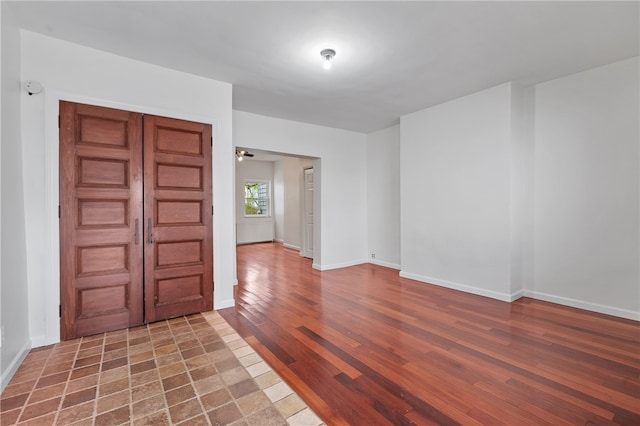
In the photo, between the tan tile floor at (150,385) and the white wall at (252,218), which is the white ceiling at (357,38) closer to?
the tan tile floor at (150,385)

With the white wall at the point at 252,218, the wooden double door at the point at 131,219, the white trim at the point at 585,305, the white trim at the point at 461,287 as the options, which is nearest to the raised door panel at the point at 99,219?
→ the wooden double door at the point at 131,219

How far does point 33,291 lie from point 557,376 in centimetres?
448

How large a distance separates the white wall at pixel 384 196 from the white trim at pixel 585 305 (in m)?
2.32

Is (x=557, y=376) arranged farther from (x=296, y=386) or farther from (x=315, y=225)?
(x=315, y=225)

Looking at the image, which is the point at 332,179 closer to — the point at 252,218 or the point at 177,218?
the point at 177,218

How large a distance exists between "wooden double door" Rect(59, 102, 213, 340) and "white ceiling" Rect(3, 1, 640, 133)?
755mm

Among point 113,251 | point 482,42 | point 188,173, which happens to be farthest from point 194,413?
point 482,42

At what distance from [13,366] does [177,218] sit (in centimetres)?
174

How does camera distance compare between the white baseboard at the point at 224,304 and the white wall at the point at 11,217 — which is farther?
the white baseboard at the point at 224,304

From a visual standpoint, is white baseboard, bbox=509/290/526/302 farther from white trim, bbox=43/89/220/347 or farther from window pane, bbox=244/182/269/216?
window pane, bbox=244/182/269/216

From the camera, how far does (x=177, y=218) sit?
328cm

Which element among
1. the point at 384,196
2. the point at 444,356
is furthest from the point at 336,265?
the point at 444,356

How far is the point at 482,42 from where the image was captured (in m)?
2.78

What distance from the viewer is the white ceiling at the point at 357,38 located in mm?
2297
